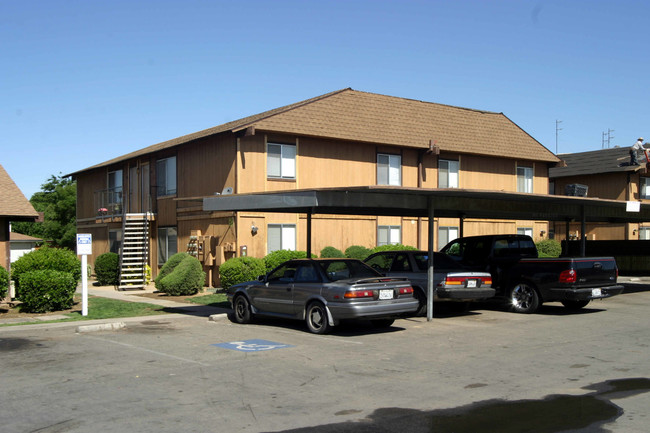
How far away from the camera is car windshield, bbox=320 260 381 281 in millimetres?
12992

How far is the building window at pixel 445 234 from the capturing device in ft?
95.6

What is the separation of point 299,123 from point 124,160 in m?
10.7

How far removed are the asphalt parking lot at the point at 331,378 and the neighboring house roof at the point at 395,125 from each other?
11.3 m

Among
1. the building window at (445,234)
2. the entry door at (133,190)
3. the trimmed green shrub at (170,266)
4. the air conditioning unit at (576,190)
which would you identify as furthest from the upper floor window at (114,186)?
the air conditioning unit at (576,190)

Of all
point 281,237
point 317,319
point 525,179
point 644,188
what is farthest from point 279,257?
point 644,188

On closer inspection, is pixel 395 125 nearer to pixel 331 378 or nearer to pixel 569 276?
pixel 569 276

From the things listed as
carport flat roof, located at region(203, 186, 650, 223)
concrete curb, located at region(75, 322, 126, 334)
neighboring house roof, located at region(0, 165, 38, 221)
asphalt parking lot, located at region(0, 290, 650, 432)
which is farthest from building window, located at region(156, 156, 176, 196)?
asphalt parking lot, located at region(0, 290, 650, 432)

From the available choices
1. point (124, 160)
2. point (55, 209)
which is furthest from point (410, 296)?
point (55, 209)

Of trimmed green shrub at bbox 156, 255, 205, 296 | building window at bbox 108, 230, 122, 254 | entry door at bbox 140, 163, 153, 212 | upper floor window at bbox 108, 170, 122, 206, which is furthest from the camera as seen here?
building window at bbox 108, 230, 122, 254

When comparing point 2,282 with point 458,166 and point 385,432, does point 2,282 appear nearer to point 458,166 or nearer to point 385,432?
point 385,432

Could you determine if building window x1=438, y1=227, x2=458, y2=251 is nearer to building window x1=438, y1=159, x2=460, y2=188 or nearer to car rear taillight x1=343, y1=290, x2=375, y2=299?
building window x1=438, y1=159, x2=460, y2=188

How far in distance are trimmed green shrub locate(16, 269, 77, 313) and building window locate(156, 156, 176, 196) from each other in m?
9.99

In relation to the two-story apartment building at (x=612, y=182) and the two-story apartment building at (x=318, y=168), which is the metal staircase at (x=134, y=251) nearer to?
the two-story apartment building at (x=318, y=168)

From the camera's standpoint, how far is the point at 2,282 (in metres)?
16.3
